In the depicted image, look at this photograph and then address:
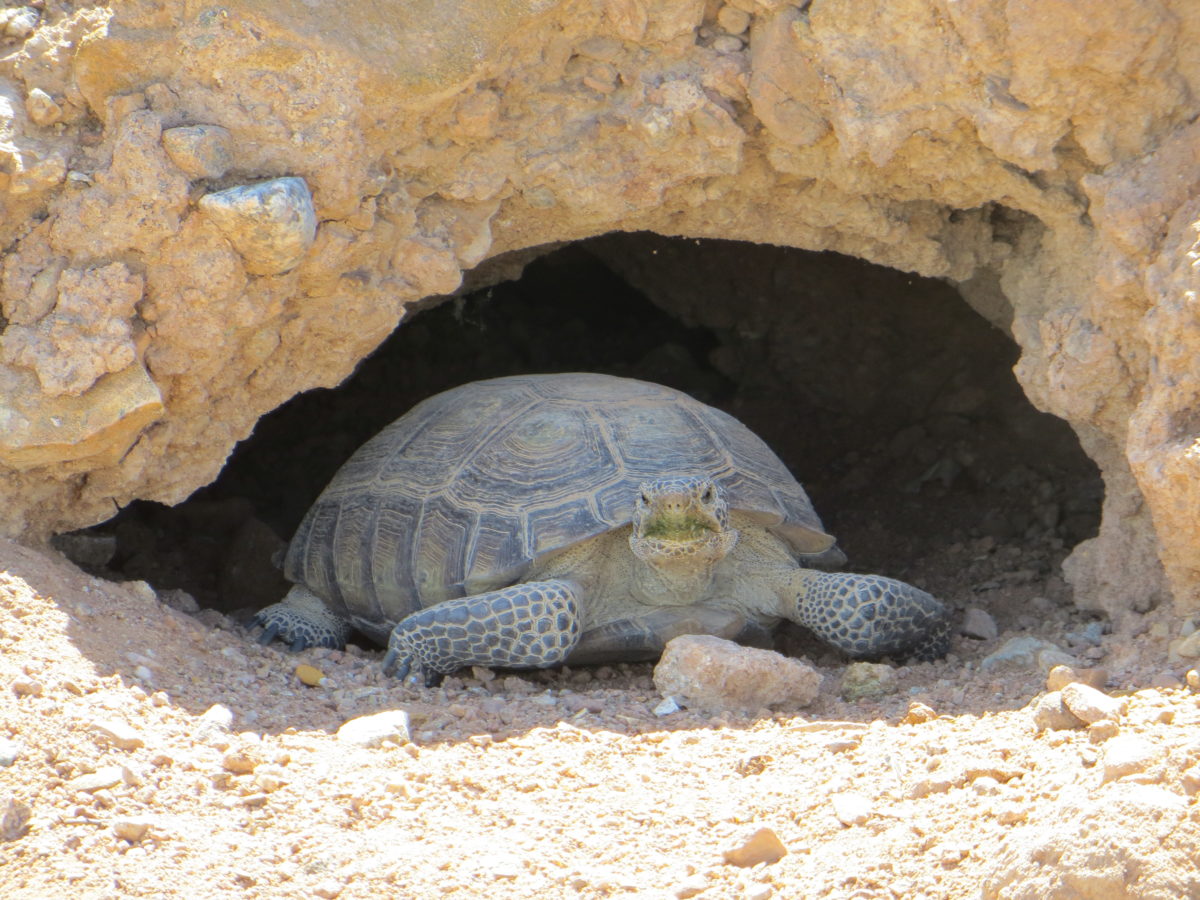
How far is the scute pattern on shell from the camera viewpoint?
4.71 m

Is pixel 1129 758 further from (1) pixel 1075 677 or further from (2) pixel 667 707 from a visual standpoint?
(2) pixel 667 707

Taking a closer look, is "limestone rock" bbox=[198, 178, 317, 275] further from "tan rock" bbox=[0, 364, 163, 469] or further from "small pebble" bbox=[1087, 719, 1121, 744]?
"small pebble" bbox=[1087, 719, 1121, 744]

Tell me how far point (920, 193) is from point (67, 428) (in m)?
3.23

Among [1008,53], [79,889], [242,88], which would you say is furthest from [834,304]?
[79,889]

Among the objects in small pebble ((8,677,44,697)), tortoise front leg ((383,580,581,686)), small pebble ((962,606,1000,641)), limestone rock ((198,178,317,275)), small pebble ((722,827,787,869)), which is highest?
limestone rock ((198,178,317,275))

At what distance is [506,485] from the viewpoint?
483 centimetres

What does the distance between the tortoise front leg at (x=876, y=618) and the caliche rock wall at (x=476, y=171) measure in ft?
1.90

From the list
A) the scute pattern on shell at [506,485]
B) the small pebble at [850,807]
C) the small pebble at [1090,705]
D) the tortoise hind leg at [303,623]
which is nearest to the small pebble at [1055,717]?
the small pebble at [1090,705]

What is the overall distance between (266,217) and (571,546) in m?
1.72

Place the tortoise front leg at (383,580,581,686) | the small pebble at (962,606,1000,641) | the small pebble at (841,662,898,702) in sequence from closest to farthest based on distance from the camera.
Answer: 1. the small pebble at (841,662,898,702)
2. the tortoise front leg at (383,580,581,686)
3. the small pebble at (962,606,1000,641)

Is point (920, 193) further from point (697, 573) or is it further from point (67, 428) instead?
point (67, 428)

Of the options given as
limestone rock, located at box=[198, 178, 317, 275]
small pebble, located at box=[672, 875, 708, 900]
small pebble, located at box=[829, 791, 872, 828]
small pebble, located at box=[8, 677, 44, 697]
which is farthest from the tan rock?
small pebble, located at box=[829, 791, 872, 828]

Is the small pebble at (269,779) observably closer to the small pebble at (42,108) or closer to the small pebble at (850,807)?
the small pebble at (850,807)

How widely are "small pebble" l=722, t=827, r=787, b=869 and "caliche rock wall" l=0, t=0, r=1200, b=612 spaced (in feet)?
5.79
